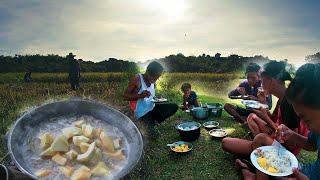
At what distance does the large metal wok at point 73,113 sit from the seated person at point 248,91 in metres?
5.12

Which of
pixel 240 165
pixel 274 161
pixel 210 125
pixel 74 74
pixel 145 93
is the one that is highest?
pixel 145 93

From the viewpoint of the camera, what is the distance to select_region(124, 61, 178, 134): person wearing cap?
705cm

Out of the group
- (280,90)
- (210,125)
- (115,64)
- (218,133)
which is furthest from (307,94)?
(115,64)

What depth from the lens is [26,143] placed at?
97.6 inches

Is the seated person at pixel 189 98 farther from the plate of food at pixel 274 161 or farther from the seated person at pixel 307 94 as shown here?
the seated person at pixel 307 94

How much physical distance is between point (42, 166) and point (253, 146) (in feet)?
12.2

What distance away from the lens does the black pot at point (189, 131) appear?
687cm

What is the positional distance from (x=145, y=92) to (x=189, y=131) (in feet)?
3.70

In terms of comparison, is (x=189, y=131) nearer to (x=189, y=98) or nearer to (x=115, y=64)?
(x=189, y=98)

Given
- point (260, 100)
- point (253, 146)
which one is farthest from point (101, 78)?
point (253, 146)

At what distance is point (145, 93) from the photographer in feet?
22.8

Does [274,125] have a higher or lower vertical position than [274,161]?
higher

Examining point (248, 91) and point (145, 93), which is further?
point (248, 91)

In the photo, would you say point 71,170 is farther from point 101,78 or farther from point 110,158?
point 101,78
